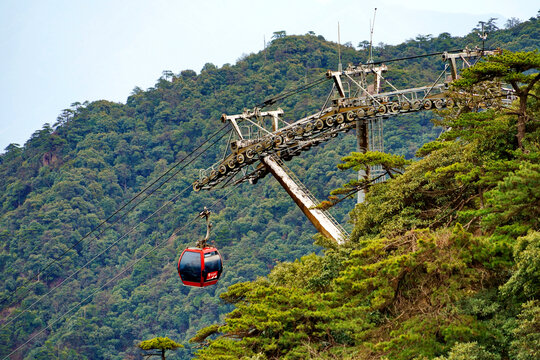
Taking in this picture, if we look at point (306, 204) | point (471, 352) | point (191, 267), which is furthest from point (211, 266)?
point (471, 352)

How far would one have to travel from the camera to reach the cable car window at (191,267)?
13.4m

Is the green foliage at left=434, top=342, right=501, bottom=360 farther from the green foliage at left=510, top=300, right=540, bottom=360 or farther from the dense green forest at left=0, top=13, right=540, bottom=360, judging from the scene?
the green foliage at left=510, top=300, right=540, bottom=360

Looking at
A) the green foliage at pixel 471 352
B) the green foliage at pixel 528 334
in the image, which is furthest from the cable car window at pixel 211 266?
the green foliage at pixel 528 334

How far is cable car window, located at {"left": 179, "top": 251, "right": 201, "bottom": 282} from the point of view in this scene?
1338 cm

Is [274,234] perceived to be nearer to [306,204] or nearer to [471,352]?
[306,204]

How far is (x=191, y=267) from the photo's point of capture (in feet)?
43.9

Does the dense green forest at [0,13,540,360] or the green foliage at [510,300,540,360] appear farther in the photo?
the dense green forest at [0,13,540,360]

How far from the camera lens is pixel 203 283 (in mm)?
13484

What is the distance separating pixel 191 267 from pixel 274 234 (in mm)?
39925

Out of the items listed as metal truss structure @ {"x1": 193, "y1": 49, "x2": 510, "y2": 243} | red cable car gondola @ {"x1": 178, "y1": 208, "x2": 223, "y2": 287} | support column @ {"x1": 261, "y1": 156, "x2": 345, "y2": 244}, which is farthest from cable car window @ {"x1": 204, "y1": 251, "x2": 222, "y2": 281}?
metal truss structure @ {"x1": 193, "y1": 49, "x2": 510, "y2": 243}

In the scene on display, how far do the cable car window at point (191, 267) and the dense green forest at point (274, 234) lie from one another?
1.03 metres

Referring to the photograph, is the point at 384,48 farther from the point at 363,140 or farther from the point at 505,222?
the point at 505,222

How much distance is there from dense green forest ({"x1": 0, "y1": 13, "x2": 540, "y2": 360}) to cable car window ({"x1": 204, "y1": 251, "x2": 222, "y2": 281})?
2.70ft

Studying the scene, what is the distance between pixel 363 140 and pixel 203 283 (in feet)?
18.0
